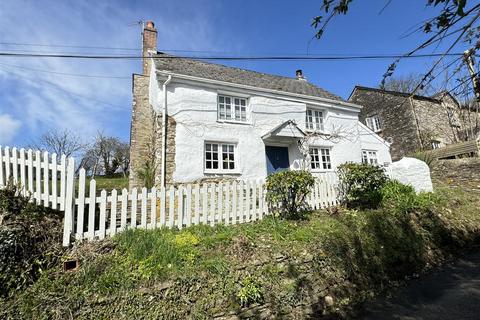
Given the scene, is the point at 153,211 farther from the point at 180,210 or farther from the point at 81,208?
the point at 81,208

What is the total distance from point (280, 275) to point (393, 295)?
2379mm

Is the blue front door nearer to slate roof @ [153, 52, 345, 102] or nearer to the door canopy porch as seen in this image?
the door canopy porch

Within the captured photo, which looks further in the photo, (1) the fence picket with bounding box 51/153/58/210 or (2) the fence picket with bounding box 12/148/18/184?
(2) the fence picket with bounding box 12/148/18/184

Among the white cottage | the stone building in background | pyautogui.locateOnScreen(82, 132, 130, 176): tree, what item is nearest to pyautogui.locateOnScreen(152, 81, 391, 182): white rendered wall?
the white cottage

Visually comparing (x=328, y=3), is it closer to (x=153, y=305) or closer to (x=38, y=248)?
(x=153, y=305)

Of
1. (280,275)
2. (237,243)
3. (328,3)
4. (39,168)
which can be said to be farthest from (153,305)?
(328,3)

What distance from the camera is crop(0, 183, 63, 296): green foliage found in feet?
12.7

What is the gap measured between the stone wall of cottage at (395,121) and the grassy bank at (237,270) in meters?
16.8

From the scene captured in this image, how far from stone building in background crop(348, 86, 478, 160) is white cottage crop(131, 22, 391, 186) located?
9.35 meters

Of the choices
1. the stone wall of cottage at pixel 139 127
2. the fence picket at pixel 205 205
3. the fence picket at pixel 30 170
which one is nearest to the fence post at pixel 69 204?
the fence picket at pixel 30 170

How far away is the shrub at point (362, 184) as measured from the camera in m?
8.55

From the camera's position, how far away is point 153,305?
3.93m

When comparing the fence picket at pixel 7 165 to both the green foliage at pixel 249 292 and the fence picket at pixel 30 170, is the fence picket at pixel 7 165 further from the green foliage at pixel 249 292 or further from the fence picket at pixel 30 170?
the green foliage at pixel 249 292

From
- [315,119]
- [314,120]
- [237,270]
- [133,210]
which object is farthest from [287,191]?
[315,119]
